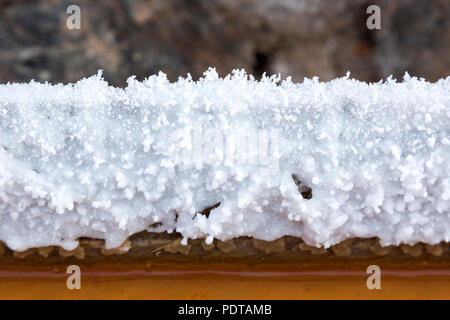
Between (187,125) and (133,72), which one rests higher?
(133,72)

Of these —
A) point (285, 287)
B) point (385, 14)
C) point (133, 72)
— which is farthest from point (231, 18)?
point (285, 287)

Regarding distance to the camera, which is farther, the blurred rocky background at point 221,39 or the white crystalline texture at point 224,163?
the blurred rocky background at point 221,39

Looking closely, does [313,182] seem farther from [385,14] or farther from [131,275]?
[385,14]

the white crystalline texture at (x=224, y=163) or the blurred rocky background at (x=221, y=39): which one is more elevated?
the blurred rocky background at (x=221, y=39)

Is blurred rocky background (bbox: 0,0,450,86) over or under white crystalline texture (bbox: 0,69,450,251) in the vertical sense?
over
